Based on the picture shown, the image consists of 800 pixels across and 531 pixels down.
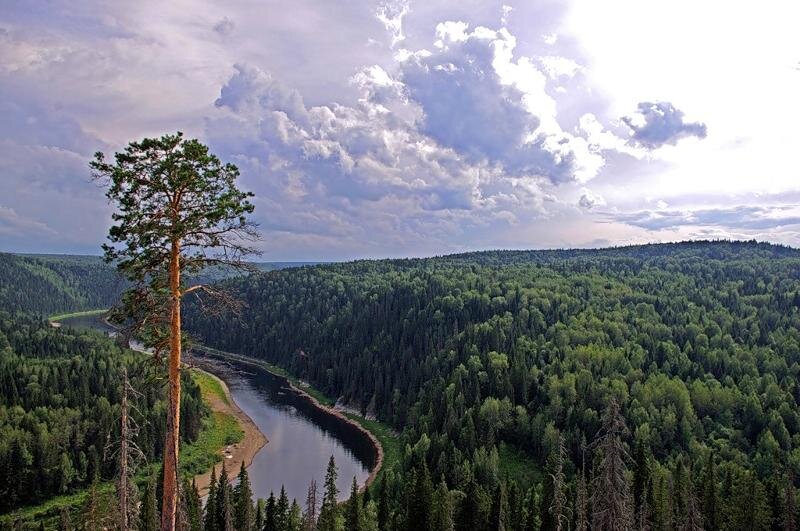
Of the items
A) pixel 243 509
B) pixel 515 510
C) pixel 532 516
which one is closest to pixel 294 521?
pixel 243 509

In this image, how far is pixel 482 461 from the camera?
236 ft

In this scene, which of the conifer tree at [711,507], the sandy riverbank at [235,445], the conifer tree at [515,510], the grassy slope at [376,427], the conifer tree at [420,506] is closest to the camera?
the conifer tree at [515,510]

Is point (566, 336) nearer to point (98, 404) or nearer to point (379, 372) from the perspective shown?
point (379, 372)

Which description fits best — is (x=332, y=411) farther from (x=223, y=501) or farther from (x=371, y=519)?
(x=371, y=519)

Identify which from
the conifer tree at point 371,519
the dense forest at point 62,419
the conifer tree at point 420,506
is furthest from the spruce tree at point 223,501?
the conifer tree at point 420,506

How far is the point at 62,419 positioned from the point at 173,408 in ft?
247

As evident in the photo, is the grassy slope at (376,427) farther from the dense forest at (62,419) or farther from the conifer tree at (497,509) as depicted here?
the conifer tree at (497,509)

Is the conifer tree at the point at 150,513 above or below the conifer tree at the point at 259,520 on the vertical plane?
above

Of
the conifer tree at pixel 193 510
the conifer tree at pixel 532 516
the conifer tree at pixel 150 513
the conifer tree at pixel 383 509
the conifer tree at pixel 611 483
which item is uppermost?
the conifer tree at pixel 611 483

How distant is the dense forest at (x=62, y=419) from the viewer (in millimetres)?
69438

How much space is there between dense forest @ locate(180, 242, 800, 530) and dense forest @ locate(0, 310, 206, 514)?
22.4 meters

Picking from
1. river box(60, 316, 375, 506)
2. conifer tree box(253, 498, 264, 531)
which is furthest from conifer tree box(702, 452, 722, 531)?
conifer tree box(253, 498, 264, 531)

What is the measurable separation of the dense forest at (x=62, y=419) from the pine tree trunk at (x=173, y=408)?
3722cm

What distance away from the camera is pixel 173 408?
17.3 m
